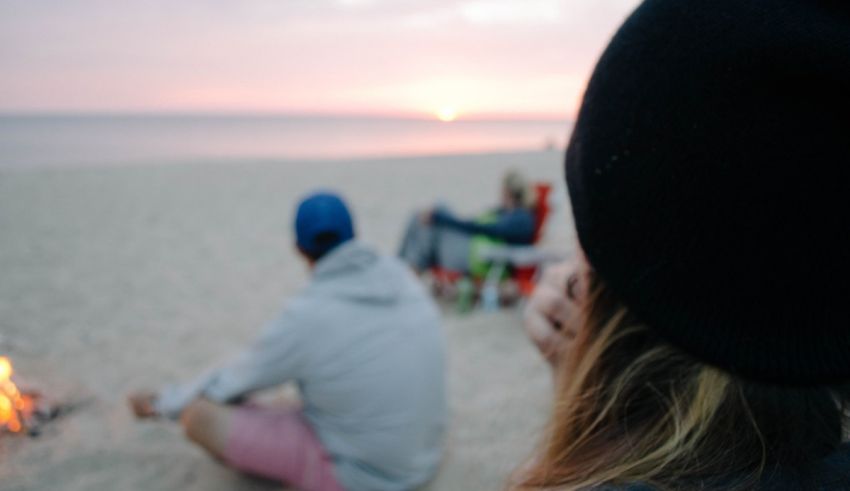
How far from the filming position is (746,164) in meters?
0.70

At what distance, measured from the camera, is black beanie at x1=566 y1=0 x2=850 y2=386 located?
2.27 feet

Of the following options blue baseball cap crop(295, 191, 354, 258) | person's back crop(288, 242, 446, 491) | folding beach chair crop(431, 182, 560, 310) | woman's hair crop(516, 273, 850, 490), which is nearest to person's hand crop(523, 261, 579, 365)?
woman's hair crop(516, 273, 850, 490)

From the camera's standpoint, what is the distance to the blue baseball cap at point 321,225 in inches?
114

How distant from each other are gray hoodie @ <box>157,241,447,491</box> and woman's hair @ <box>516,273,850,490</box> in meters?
1.88

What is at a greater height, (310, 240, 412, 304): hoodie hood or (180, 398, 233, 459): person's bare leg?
(310, 240, 412, 304): hoodie hood

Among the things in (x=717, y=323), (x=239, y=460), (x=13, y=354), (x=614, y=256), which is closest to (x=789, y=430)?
(x=717, y=323)

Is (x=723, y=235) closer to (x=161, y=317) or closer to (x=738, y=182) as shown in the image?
(x=738, y=182)

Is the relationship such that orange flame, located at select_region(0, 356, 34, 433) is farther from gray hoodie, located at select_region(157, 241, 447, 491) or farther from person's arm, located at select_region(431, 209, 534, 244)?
person's arm, located at select_region(431, 209, 534, 244)

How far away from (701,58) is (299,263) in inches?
291

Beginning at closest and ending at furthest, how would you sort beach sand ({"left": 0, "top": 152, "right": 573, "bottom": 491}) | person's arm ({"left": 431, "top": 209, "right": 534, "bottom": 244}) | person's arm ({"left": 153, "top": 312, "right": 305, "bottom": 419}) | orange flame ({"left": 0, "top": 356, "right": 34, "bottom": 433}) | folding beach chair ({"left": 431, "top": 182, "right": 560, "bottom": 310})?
person's arm ({"left": 153, "top": 312, "right": 305, "bottom": 419})
beach sand ({"left": 0, "top": 152, "right": 573, "bottom": 491})
orange flame ({"left": 0, "top": 356, "right": 34, "bottom": 433})
folding beach chair ({"left": 431, "top": 182, "right": 560, "bottom": 310})
person's arm ({"left": 431, "top": 209, "right": 534, "bottom": 244})

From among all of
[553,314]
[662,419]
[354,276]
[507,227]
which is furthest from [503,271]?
[662,419]

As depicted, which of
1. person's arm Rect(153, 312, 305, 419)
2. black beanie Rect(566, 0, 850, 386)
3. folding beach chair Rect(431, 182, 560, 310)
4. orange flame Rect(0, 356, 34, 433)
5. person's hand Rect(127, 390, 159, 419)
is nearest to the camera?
black beanie Rect(566, 0, 850, 386)

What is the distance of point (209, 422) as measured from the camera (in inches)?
115

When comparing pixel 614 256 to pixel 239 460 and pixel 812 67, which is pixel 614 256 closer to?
pixel 812 67
